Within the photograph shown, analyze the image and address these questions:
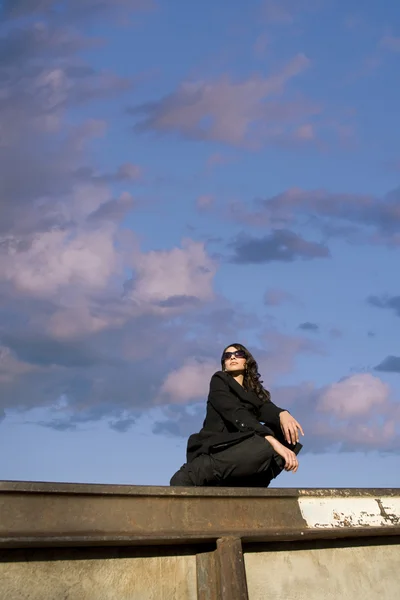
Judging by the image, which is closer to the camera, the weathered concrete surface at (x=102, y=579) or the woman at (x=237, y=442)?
the weathered concrete surface at (x=102, y=579)

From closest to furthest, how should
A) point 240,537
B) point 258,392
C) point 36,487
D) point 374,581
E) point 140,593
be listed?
Result: point 36,487 < point 140,593 < point 240,537 < point 374,581 < point 258,392

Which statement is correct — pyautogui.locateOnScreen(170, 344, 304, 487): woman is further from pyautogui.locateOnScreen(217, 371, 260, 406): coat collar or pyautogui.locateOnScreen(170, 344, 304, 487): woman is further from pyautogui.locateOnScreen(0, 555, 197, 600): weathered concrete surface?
pyautogui.locateOnScreen(0, 555, 197, 600): weathered concrete surface

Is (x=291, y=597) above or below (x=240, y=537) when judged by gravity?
below

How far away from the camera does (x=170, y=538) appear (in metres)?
3.23

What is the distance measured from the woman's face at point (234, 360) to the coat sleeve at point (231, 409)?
0.30m

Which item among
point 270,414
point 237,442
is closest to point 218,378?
point 270,414

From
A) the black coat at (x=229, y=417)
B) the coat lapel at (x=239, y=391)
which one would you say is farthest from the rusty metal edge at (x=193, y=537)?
the coat lapel at (x=239, y=391)

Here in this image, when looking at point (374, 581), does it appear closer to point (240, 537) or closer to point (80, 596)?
point (240, 537)

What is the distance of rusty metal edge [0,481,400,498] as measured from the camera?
2994mm

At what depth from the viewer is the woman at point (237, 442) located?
4.21 meters

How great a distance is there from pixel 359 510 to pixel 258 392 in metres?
1.51

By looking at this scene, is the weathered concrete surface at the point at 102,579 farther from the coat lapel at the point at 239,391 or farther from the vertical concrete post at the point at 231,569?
the coat lapel at the point at 239,391

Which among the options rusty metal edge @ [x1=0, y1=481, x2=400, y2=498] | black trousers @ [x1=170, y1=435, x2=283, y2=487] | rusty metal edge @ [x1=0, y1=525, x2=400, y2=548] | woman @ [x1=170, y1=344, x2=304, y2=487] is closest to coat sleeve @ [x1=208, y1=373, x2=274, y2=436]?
woman @ [x1=170, y1=344, x2=304, y2=487]

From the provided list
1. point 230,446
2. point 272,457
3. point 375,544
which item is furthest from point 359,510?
point 230,446
